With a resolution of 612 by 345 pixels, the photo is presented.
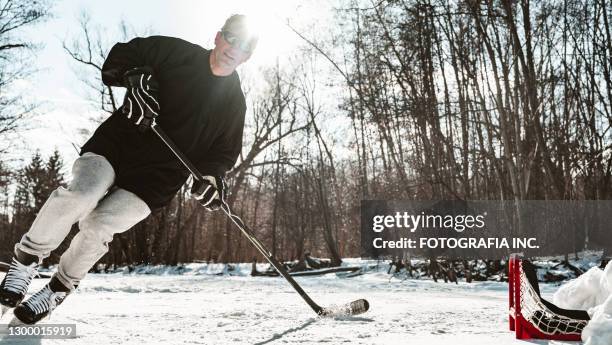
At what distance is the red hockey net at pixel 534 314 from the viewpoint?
93.4 inches

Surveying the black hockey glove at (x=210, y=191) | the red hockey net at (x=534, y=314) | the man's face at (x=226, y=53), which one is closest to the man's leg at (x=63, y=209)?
the black hockey glove at (x=210, y=191)

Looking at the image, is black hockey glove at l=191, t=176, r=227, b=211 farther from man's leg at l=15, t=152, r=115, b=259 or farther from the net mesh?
the net mesh

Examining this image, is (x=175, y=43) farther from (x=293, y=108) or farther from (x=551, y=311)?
(x=293, y=108)

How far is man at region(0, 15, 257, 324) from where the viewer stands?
2197mm

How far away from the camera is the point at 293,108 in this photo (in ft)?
61.0

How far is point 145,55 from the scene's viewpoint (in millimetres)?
2584

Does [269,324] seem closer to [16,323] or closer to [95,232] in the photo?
[95,232]

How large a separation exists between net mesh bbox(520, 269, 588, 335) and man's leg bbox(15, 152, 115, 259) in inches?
82.5

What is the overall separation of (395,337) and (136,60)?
5.96ft

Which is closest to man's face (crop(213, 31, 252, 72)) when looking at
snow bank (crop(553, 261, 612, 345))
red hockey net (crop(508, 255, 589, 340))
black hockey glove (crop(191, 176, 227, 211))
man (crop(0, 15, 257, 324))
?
man (crop(0, 15, 257, 324))

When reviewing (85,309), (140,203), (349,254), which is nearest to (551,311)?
(140,203)

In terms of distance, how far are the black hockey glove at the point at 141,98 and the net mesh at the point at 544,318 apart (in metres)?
2.01

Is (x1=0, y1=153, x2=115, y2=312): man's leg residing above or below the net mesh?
above

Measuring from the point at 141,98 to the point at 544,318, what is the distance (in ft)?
7.01
